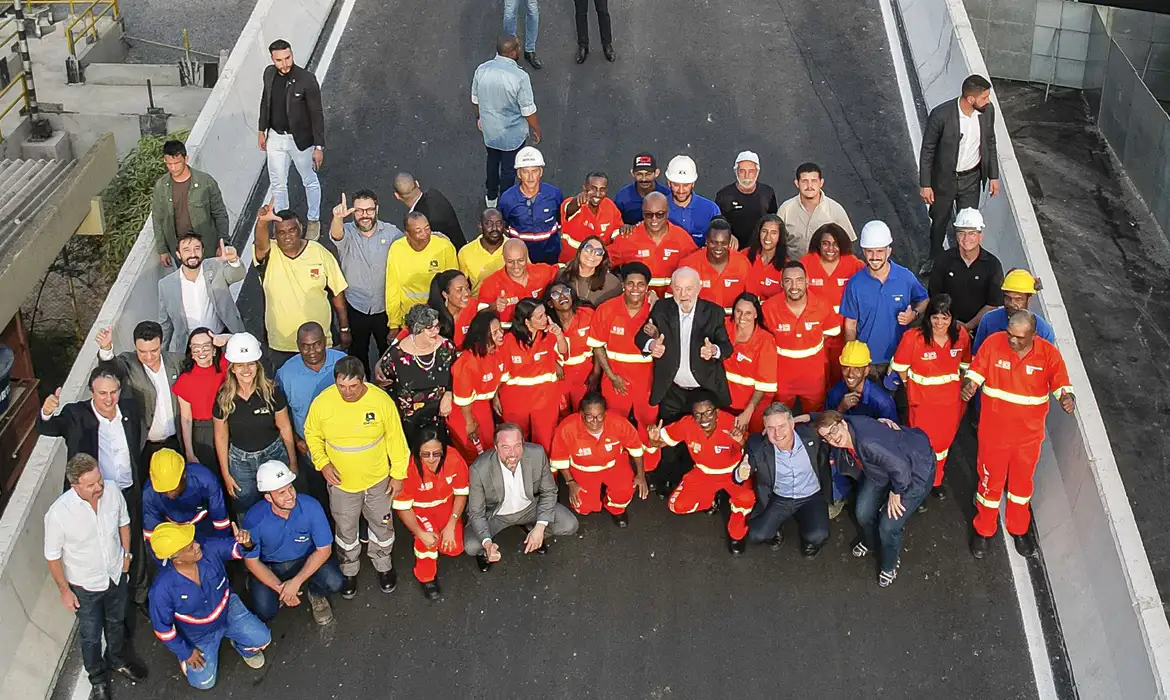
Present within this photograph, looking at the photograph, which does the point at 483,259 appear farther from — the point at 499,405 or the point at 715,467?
the point at 715,467

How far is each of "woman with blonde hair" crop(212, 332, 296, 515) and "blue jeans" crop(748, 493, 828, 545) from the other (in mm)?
3323

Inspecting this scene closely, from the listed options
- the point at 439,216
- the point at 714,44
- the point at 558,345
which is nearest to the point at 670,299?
the point at 558,345

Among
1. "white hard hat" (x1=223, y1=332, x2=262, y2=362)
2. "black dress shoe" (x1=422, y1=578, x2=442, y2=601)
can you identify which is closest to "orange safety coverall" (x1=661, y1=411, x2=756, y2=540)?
"black dress shoe" (x1=422, y1=578, x2=442, y2=601)

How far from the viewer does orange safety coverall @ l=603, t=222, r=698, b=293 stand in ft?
29.7

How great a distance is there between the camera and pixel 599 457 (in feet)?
27.3

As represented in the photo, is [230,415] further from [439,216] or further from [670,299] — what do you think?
[670,299]

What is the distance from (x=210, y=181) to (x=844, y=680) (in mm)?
6196

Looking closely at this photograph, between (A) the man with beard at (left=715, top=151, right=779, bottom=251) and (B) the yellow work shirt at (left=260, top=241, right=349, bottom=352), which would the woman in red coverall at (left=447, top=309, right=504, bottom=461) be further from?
(A) the man with beard at (left=715, top=151, right=779, bottom=251)

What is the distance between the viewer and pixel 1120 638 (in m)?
7.06

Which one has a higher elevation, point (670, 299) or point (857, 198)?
point (670, 299)

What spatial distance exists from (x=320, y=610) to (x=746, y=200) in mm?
4629

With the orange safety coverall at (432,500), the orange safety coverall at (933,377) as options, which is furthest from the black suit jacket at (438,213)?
the orange safety coverall at (933,377)

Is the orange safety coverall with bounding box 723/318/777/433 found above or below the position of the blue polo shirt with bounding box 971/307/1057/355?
below

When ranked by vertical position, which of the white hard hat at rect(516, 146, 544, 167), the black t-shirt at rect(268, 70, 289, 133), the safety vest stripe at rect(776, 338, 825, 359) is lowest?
the safety vest stripe at rect(776, 338, 825, 359)
